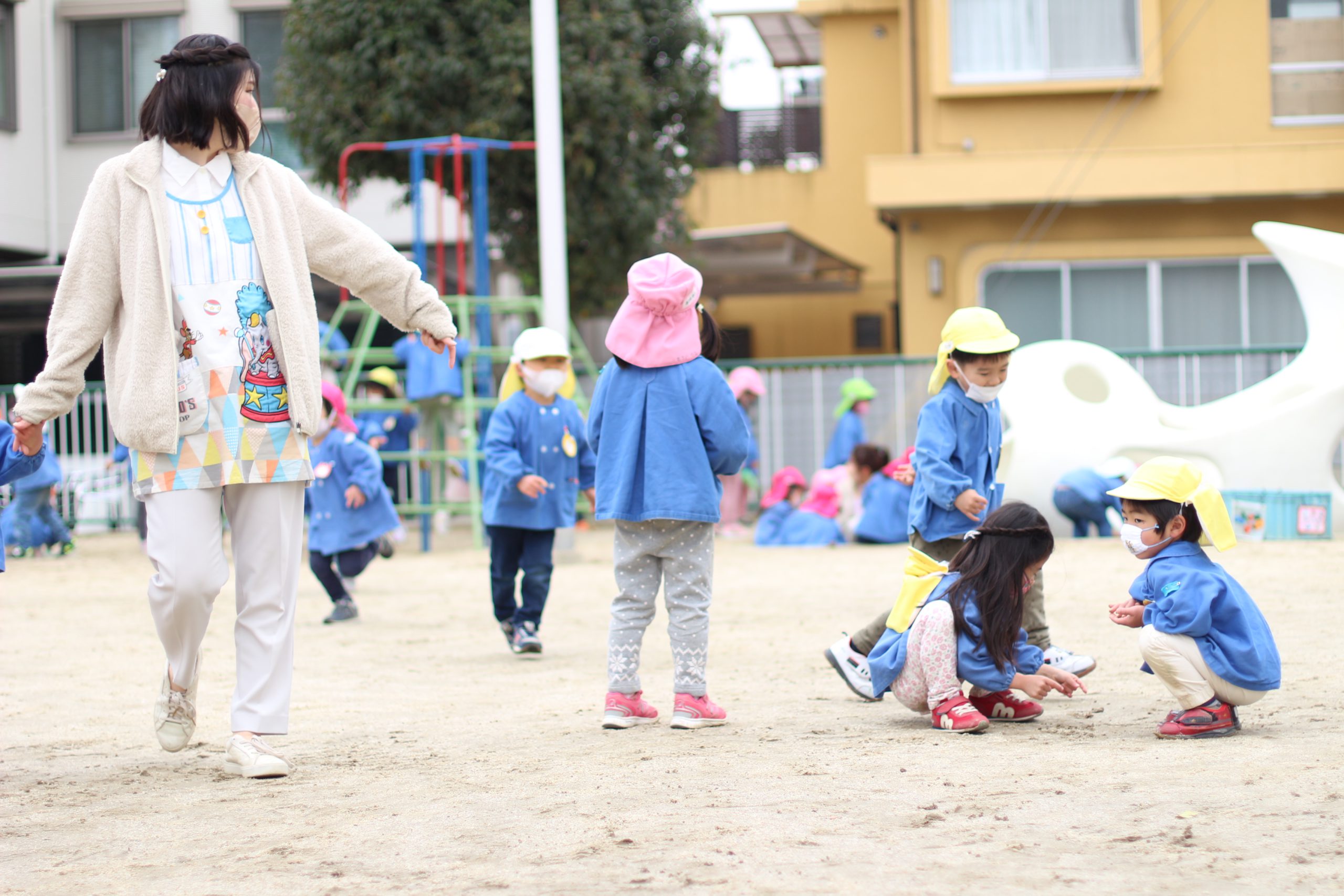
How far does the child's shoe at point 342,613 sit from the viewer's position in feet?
28.0

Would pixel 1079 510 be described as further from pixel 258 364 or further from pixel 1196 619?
pixel 258 364

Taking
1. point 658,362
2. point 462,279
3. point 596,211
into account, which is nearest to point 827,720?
point 658,362

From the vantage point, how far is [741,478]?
15.6 metres

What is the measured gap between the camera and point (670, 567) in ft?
16.6

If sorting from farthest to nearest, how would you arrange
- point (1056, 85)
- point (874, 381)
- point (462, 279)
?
point (1056, 85) → point (874, 381) → point (462, 279)

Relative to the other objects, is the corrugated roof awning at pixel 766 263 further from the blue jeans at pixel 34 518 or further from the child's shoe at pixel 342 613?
the child's shoe at pixel 342 613

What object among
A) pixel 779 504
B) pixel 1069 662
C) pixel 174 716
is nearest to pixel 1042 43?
pixel 779 504

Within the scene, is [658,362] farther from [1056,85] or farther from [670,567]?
[1056,85]

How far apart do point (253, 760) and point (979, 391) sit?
2.72m

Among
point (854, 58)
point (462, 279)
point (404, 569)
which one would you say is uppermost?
point (854, 58)

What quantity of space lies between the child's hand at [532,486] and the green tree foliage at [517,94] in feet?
31.4

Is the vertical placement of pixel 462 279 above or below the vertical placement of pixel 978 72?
below

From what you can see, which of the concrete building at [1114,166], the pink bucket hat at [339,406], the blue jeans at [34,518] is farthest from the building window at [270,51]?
the pink bucket hat at [339,406]

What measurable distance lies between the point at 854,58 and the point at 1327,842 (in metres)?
20.2
